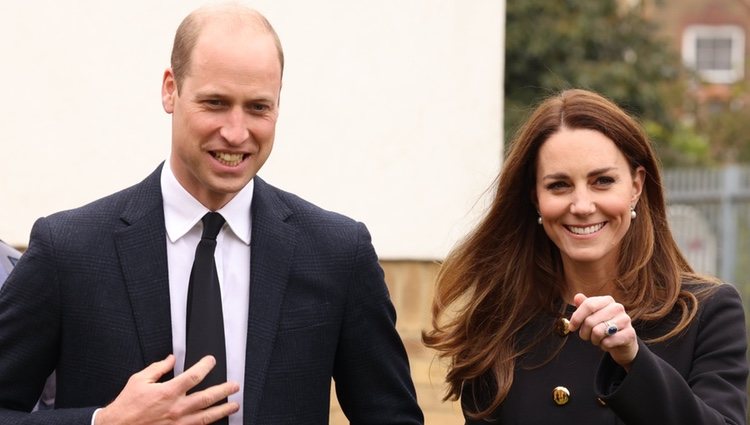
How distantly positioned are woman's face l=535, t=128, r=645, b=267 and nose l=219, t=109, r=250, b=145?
884 mm

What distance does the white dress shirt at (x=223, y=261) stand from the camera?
3.90 meters

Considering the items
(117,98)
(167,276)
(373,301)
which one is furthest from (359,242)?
(117,98)

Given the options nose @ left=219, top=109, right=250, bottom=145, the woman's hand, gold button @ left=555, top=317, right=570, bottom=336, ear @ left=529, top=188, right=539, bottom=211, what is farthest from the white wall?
the woman's hand

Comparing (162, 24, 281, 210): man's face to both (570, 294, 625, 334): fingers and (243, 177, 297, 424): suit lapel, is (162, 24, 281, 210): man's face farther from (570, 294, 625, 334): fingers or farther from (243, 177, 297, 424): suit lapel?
(570, 294, 625, 334): fingers

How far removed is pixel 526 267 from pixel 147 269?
1126mm

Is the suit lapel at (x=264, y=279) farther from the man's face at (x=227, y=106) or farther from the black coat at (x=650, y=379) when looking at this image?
the black coat at (x=650, y=379)

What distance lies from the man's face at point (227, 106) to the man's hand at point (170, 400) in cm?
50

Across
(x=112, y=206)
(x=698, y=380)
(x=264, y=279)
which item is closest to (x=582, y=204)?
(x=698, y=380)

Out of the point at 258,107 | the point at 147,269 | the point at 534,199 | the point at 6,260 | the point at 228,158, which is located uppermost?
the point at 258,107

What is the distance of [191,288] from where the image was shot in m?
3.90

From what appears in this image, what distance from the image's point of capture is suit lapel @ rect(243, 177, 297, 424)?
389 cm

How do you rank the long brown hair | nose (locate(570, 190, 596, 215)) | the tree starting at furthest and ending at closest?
the tree → the long brown hair → nose (locate(570, 190, 596, 215))

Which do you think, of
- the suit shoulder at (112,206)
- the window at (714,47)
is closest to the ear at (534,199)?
the suit shoulder at (112,206)

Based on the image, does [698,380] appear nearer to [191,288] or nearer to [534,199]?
[534,199]
